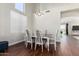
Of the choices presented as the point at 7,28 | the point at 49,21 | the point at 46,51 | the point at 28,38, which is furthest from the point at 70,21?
the point at 7,28

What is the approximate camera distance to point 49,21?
4590 mm

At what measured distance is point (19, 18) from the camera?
4688 millimetres

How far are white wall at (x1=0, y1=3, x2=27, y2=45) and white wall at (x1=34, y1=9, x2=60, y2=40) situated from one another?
77 cm

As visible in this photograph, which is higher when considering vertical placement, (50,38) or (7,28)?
(7,28)

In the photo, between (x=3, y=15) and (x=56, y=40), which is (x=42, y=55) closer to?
(x=56, y=40)

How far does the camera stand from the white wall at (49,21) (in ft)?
14.8

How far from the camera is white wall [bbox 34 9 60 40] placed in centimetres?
450

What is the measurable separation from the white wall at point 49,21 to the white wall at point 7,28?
0.77m

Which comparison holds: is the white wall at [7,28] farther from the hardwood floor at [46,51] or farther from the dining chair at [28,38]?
the hardwood floor at [46,51]

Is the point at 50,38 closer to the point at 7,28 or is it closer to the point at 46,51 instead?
the point at 46,51

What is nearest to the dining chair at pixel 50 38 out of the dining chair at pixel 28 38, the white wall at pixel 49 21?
the white wall at pixel 49 21

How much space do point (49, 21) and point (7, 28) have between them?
1.70 meters

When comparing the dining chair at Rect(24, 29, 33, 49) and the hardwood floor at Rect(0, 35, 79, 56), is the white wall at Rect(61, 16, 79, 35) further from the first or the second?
the dining chair at Rect(24, 29, 33, 49)

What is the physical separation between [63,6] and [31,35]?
1.70m
